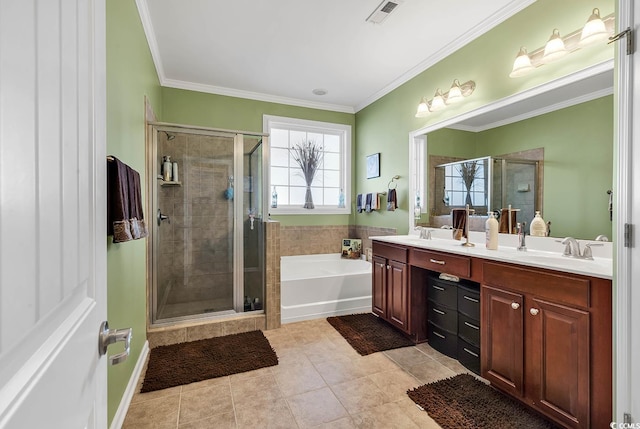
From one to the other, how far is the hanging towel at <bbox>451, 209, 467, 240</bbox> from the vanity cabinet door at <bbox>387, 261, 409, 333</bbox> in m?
0.54

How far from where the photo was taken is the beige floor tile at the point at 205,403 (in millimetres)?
1723

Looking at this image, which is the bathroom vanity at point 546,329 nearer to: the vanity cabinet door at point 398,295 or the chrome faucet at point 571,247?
the chrome faucet at point 571,247

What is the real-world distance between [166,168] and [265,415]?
7.55 ft

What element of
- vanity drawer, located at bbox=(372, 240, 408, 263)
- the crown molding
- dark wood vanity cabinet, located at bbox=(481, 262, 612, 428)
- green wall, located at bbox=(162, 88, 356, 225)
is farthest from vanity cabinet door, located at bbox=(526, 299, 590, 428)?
green wall, located at bbox=(162, 88, 356, 225)

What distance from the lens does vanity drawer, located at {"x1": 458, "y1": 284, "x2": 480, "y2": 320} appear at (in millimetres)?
2121

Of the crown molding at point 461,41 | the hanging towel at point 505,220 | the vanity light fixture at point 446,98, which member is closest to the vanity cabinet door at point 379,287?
the hanging towel at point 505,220

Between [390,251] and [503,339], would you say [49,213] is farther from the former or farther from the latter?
[390,251]

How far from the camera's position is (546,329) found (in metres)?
1.57

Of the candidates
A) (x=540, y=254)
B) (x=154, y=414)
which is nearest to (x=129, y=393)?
(x=154, y=414)

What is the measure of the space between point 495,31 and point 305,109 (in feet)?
8.03

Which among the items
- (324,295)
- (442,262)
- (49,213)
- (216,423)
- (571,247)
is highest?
(49,213)

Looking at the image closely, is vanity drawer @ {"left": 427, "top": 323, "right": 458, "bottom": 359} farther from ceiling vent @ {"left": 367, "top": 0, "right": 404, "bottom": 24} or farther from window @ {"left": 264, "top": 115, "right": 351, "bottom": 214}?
ceiling vent @ {"left": 367, "top": 0, "right": 404, "bottom": 24}

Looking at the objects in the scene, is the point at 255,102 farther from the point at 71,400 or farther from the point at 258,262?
the point at 71,400

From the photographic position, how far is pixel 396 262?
2.75 metres
